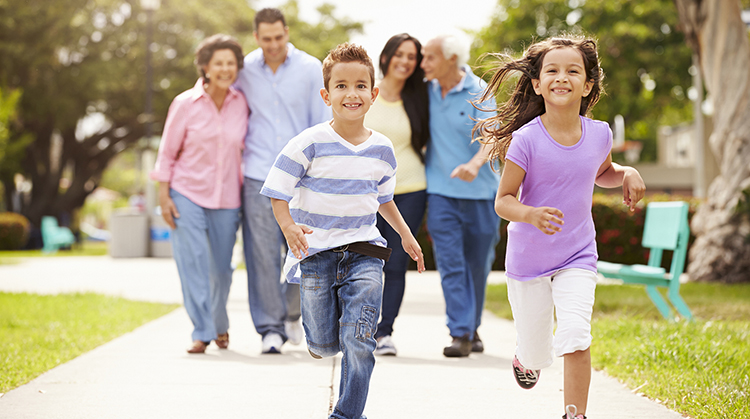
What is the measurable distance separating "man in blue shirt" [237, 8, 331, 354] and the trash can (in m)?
15.7

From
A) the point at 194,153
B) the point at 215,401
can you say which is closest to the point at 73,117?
the point at 194,153

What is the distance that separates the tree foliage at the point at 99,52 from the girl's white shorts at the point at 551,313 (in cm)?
2363

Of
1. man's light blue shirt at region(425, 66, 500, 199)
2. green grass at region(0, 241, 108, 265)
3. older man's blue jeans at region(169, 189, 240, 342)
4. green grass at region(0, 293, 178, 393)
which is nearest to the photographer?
green grass at region(0, 293, 178, 393)

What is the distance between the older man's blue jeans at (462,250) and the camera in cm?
534

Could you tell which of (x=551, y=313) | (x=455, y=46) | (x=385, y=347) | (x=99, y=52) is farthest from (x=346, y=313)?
(x=99, y=52)

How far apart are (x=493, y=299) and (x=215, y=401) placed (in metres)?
6.08

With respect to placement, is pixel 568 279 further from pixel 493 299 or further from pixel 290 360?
pixel 493 299

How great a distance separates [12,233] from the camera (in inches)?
1049

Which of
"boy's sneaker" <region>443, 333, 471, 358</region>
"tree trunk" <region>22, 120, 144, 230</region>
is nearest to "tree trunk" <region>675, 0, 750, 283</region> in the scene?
"boy's sneaker" <region>443, 333, 471, 358</region>

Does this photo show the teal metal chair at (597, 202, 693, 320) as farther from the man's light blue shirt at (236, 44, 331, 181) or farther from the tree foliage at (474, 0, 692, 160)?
the tree foliage at (474, 0, 692, 160)

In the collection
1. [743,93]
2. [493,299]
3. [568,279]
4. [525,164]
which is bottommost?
[493,299]

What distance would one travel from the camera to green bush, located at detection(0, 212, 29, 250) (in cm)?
2653

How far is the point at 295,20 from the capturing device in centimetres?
3222

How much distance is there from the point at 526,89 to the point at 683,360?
7.05 ft
